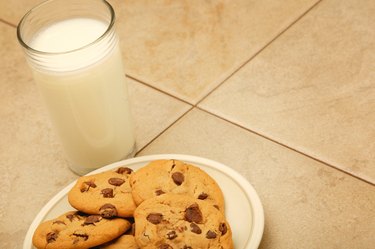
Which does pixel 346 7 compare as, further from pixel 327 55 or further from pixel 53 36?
pixel 53 36

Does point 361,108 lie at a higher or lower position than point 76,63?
lower

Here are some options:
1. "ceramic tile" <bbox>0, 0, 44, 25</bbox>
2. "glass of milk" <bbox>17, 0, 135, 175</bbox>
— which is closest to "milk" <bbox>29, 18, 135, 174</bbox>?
"glass of milk" <bbox>17, 0, 135, 175</bbox>

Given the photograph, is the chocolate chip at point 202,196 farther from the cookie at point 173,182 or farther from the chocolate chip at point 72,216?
the chocolate chip at point 72,216

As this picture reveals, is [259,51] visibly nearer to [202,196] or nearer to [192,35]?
[192,35]

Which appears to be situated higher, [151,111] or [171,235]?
[171,235]

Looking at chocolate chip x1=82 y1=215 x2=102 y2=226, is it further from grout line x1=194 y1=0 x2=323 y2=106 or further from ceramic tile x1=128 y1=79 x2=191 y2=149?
grout line x1=194 y1=0 x2=323 y2=106

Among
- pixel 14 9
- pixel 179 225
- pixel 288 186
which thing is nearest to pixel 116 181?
pixel 179 225

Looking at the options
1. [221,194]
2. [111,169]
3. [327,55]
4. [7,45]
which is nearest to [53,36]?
[111,169]
